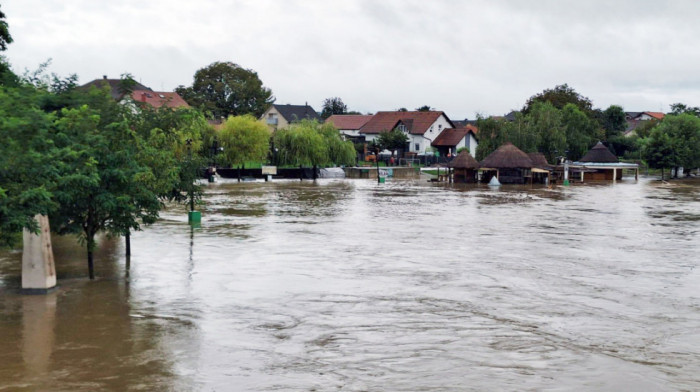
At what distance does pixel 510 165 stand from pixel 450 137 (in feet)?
112

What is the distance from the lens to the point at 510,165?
7231 centimetres

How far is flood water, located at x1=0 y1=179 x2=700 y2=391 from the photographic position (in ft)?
42.1

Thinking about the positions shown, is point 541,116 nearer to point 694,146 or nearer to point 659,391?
point 694,146

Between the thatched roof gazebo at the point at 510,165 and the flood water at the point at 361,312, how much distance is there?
1539 inches

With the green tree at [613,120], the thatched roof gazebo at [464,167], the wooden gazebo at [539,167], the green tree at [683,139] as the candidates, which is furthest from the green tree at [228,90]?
the green tree at [683,139]

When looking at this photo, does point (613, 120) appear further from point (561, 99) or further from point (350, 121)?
point (350, 121)

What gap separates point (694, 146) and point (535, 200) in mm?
46652

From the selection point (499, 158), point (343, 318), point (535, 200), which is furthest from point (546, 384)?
point (499, 158)

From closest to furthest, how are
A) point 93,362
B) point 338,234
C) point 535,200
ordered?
point 93,362 → point 338,234 → point 535,200

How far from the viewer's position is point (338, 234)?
31234 millimetres

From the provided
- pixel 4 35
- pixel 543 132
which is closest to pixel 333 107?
pixel 543 132

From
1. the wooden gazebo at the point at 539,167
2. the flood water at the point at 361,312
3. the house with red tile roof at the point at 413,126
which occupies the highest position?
the house with red tile roof at the point at 413,126

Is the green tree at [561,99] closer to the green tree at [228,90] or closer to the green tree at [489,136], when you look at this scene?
the green tree at [489,136]

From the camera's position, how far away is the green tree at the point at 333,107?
465 ft
